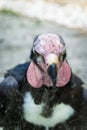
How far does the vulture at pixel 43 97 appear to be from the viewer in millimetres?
5770

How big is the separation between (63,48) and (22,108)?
0.69 m

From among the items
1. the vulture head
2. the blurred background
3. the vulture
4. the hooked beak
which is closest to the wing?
the vulture

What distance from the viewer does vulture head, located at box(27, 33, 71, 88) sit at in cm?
556

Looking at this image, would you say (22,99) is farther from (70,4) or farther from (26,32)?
(70,4)

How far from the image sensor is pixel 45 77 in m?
5.76

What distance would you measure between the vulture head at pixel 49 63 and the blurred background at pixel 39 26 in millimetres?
3355

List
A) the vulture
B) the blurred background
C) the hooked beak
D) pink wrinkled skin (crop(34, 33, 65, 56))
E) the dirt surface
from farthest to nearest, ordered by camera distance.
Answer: the blurred background, the dirt surface, the vulture, pink wrinkled skin (crop(34, 33, 65, 56)), the hooked beak

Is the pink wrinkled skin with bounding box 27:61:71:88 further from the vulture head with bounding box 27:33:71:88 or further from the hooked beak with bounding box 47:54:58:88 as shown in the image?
the hooked beak with bounding box 47:54:58:88

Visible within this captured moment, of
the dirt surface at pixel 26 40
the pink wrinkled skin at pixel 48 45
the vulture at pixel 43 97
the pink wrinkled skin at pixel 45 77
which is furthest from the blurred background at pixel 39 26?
the pink wrinkled skin at pixel 48 45

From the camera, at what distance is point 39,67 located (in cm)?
578

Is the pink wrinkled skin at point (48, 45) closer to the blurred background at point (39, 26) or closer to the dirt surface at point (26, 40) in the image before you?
the dirt surface at point (26, 40)

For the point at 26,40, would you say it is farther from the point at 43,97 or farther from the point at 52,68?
the point at 52,68

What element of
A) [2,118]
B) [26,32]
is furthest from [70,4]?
[2,118]

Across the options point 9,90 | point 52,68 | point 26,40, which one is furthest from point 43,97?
point 26,40
